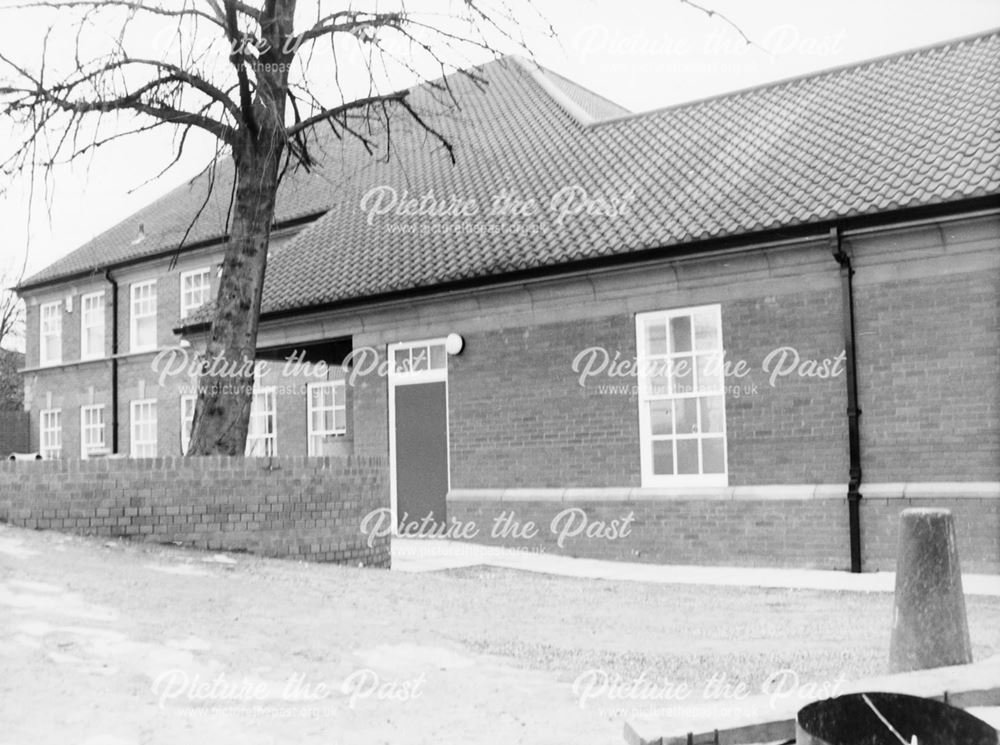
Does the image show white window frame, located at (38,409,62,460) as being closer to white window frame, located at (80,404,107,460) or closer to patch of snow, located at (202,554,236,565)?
white window frame, located at (80,404,107,460)

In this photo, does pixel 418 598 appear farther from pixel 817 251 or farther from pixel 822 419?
pixel 817 251

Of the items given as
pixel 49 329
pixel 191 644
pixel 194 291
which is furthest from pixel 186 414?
pixel 191 644

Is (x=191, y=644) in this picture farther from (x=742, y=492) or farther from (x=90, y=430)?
(x=90, y=430)

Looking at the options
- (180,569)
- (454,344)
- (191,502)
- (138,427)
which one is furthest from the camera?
(138,427)

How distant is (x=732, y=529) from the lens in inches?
504

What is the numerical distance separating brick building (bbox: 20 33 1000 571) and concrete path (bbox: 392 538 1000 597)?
32 cm

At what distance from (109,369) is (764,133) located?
1964 cm

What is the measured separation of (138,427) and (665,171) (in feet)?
57.1

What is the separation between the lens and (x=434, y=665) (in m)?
6.50

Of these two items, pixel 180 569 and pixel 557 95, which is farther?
pixel 557 95

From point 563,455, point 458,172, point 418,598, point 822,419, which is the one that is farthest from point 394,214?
point 418,598

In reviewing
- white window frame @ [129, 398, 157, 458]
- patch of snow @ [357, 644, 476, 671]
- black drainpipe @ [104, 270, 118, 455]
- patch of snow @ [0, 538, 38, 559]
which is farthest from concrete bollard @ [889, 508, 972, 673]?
black drainpipe @ [104, 270, 118, 455]

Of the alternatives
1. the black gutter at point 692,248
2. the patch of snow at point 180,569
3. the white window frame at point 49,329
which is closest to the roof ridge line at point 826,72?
the black gutter at point 692,248

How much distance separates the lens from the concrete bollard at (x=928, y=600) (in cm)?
580
